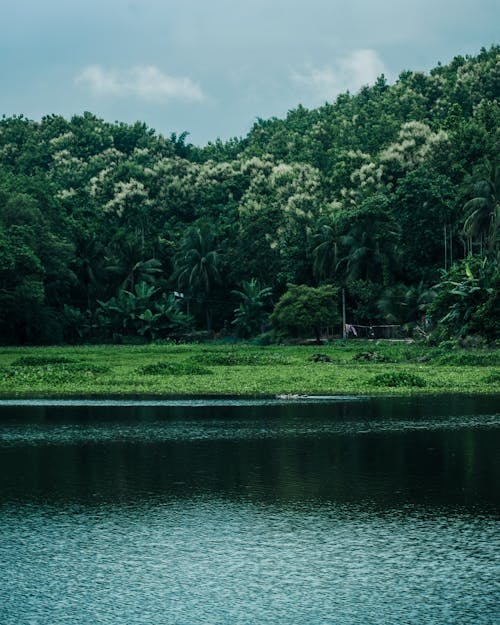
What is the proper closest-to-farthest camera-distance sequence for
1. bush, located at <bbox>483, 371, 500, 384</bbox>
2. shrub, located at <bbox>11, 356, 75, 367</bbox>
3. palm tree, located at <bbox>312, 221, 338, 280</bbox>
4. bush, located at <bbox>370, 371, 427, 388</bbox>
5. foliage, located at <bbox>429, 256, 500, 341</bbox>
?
bush, located at <bbox>370, 371, 427, 388</bbox>
bush, located at <bbox>483, 371, 500, 384</bbox>
shrub, located at <bbox>11, 356, 75, 367</bbox>
foliage, located at <bbox>429, 256, 500, 341</bbox>
palm tree, located at <bbox>312, 221, 338, 280</bbox>

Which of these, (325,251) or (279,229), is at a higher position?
(279,229)

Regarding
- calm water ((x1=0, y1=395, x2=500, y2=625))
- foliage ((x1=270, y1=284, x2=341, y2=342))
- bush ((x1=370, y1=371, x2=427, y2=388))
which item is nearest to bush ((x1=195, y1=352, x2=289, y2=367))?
bush ((x1=370, y1=371, x2=427, y2=388))

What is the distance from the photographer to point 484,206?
60.2 meters

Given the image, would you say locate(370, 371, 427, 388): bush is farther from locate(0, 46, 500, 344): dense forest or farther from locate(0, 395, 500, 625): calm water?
locate(0, 46, 500, 344): dense forest

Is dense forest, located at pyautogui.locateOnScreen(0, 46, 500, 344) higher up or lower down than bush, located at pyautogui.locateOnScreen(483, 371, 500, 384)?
higher up

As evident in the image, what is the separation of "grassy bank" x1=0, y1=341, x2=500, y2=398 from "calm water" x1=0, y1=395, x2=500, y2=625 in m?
10.3

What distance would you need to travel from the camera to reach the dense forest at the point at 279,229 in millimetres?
61750

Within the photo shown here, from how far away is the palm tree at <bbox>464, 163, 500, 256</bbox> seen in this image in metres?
60.2

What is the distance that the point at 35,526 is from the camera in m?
10.7

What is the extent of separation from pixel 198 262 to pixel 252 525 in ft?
221

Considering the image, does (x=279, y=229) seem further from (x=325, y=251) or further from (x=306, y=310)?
(x=306, y=310)

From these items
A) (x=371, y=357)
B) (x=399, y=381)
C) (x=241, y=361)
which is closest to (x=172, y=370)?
(x=241, y=361)

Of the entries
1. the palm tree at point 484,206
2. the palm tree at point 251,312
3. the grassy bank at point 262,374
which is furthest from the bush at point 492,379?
the palm tree at point 251,312

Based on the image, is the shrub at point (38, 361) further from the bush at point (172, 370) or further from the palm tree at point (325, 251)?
the palm tree at point (325, 251)
